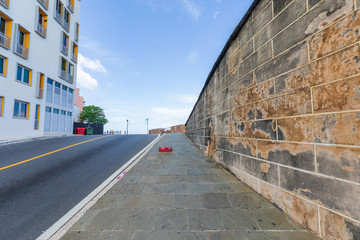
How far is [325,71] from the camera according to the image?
197 cm

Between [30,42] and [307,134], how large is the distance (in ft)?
70.6

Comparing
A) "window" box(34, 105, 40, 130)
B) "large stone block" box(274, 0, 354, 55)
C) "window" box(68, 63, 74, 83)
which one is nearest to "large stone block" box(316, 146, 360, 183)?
"large stone block" box(274, 0, 354, 55)

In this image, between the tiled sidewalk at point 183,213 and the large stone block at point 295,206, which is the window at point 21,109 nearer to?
the tiled sidewalk at point 183,213

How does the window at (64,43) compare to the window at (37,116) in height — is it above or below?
above

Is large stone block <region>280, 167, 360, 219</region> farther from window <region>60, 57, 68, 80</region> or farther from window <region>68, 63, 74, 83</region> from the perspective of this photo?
window <region>68, 63, 74, 83</region>

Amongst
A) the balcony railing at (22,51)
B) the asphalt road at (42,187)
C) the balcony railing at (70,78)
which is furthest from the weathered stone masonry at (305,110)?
the balcony railing at (70,78)

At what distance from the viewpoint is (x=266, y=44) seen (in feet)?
9.84

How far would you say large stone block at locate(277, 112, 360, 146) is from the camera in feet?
5.59

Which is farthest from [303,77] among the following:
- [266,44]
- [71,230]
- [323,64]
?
[71,230]

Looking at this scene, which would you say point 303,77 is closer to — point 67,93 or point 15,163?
point 15,163

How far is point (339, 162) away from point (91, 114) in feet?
168

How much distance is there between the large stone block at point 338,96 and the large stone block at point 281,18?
129 centimetres

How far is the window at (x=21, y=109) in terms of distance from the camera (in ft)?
41.5

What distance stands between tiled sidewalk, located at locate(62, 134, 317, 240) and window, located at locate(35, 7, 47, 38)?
20.2m
